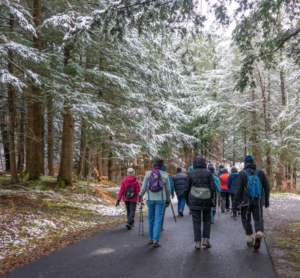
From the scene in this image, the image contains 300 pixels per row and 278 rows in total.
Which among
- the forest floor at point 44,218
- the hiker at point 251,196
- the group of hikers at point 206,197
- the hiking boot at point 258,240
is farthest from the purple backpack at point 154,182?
the forest floor at point 44,218

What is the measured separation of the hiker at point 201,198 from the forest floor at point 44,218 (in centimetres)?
296

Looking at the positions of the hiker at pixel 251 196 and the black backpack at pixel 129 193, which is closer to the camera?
the hiker at pixel 251 196

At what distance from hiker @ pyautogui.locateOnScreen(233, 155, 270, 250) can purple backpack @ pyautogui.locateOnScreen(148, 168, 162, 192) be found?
169 cm

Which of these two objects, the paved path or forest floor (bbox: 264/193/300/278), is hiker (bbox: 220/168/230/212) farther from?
the paved path

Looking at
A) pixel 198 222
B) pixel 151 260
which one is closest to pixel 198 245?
pixel 198 222

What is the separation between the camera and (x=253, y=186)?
19.7 ft

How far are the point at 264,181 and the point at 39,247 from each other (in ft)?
16.9

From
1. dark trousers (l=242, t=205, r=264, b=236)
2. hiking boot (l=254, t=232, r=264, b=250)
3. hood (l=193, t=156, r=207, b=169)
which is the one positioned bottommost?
hiking boot (l=254, t=232, r=264, b=250)

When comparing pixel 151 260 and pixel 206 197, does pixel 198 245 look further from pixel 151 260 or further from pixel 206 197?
pixel 151 260

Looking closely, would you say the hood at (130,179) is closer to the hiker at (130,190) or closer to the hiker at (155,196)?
the hiker at (130,190)

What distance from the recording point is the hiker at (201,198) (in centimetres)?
608

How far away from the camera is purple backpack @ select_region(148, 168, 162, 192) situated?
6.46 m

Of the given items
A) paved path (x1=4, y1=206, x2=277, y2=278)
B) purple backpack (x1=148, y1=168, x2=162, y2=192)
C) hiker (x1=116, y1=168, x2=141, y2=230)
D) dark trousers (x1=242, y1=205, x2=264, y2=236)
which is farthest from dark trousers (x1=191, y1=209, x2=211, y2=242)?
hiker (x1=116, y1=168, x2=141, y2=230)

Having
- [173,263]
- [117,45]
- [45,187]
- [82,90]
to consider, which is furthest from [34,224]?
[117,45]
